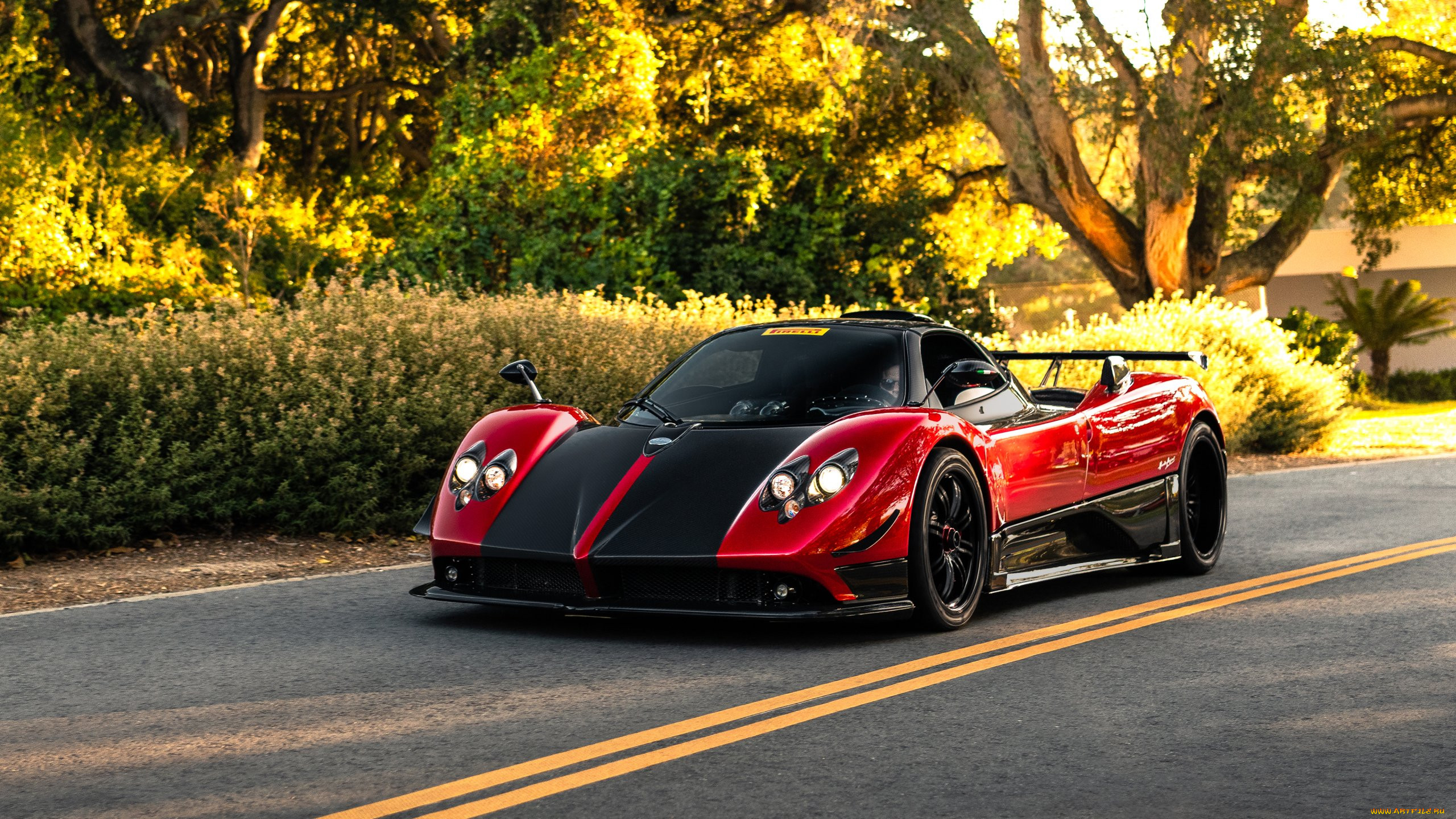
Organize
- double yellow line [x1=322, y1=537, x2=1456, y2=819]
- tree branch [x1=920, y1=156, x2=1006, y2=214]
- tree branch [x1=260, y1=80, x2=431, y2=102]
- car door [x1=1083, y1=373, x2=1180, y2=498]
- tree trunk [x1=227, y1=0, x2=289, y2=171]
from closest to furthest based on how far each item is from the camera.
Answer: double yellow line [x1=322, y1=537, x2=1456, y2=819]
car door [x1=1083, y1=373, x2=1180, y2=498]
tree branch [x1=920, y1=156, x2=1006, y2=214]
tree trunk [x1=227, y1=0, x2=289, y2=171]
tree branch [x1=260, y1=80, x2=431, y2=102]

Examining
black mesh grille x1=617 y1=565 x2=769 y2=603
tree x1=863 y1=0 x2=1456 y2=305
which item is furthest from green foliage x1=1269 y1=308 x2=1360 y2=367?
black mesh grille x1=617 y1=565 x2=769 y2=603

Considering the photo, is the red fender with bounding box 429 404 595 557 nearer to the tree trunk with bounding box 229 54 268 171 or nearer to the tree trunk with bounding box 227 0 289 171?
the tree trunk with bounding box 227 0 289 171

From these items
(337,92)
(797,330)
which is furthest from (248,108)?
(797,330)

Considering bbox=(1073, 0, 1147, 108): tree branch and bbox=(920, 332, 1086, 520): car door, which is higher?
bbox=(1073, 0, 1147, 108): tree branch

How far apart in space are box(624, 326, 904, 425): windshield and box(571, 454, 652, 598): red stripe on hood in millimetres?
648

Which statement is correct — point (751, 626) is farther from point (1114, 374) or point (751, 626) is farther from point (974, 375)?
point (1114, 374)

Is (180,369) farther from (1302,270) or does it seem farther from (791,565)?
(1302,270)

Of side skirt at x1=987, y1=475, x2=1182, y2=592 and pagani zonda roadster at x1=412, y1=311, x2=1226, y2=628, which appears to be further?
side skirt at x1=987, y1=475, x2=1182, y2=592

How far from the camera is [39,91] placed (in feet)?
98.8

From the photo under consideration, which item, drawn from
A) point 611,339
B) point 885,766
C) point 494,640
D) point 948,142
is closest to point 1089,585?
point 494,640

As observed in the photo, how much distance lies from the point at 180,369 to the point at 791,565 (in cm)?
586

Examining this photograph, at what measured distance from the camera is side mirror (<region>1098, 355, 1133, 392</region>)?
8.96 m

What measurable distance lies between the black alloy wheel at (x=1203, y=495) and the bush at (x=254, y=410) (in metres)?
4.97

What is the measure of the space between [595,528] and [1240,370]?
48.9 ft
